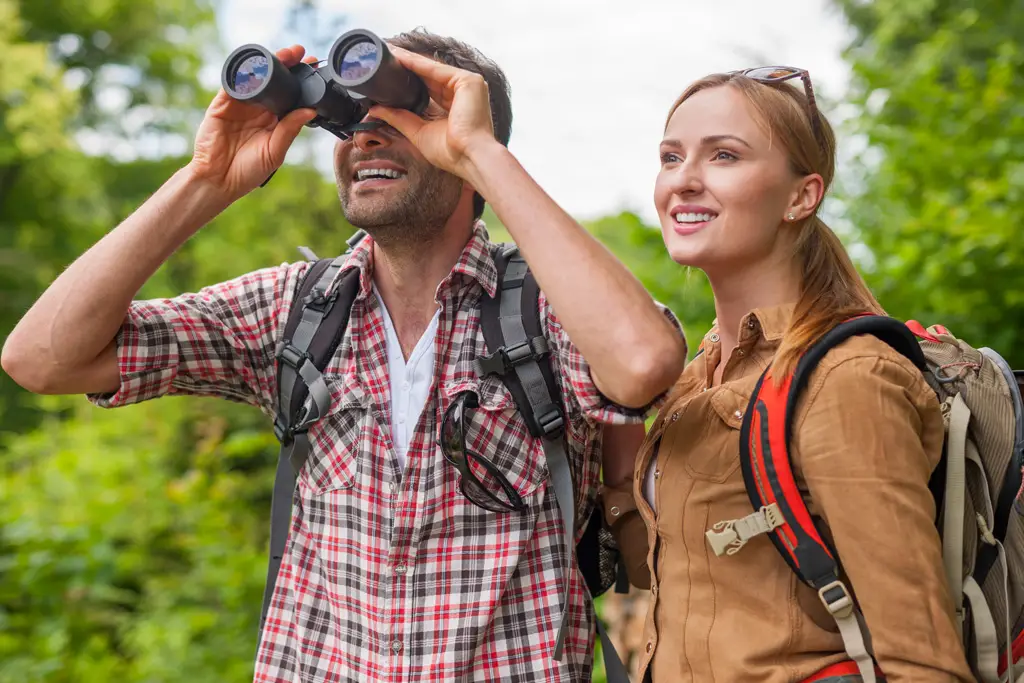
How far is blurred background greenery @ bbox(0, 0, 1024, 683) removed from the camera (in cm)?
360

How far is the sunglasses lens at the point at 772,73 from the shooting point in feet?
6.35

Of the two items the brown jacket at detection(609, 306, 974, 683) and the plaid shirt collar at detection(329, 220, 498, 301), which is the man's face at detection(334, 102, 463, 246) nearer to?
the plaid shirt collar at detection(329, 220, 498, 301)

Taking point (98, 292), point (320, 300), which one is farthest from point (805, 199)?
point (98, 292)

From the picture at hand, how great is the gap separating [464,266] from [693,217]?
1.73ft

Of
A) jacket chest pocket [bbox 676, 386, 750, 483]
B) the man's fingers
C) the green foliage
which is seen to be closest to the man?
the man's fingers

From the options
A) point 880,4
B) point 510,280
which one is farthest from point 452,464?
point 880,4

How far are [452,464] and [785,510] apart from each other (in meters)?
0.72

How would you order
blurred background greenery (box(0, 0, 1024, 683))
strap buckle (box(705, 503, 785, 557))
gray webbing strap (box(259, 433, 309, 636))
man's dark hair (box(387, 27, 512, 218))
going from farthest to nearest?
blurred background greenery (box(0, 0, 1024, 683)) → man's dark hair (box(387, 27, 512, 218)) → gray webbing strap (box(259, 433, 309, 636)) → strap buckle (box(705, 503, 785, 557))

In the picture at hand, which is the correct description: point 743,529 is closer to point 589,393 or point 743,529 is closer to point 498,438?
point 589,393

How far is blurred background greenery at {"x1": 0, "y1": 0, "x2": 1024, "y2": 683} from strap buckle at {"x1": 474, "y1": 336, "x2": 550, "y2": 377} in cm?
67

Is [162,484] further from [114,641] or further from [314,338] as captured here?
[314,338]

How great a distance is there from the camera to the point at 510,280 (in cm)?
208

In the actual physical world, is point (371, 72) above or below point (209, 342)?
above

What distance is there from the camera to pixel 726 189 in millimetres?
1842
